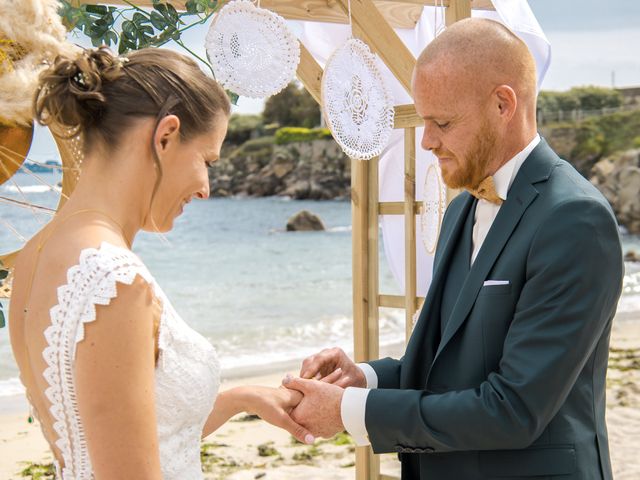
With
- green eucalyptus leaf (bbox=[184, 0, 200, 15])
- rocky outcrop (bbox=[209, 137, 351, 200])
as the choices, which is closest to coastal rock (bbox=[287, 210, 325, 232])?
rocky outcrop (bbox=[209, 137, 351, 200])

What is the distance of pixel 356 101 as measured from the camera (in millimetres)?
3473

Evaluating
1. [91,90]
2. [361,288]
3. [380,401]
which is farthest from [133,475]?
[361,288]

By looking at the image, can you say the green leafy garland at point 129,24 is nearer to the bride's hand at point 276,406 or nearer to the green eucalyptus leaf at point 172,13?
the green eucalyptus leaf at point 172,13

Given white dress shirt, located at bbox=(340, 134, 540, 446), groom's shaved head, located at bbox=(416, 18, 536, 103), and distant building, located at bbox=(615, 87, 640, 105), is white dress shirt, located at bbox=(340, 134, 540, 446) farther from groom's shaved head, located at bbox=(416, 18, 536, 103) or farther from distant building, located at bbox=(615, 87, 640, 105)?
distant building, located at bbox=(615, 87, 640, 105)

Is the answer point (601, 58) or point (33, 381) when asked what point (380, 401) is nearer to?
point (33, 381)

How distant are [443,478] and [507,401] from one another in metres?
0.35

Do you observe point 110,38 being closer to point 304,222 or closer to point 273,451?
point 273,451

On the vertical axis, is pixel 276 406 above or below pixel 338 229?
below

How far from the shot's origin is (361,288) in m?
4.38

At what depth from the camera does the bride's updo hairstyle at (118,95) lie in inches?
61.1

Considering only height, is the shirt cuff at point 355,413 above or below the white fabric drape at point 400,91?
below

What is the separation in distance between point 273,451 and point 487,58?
14.6 ft

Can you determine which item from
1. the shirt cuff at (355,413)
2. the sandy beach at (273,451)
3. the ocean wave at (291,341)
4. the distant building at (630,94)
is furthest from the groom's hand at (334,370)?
the distant building at (630,94)

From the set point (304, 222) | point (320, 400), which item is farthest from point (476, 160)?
point (304, 222)
